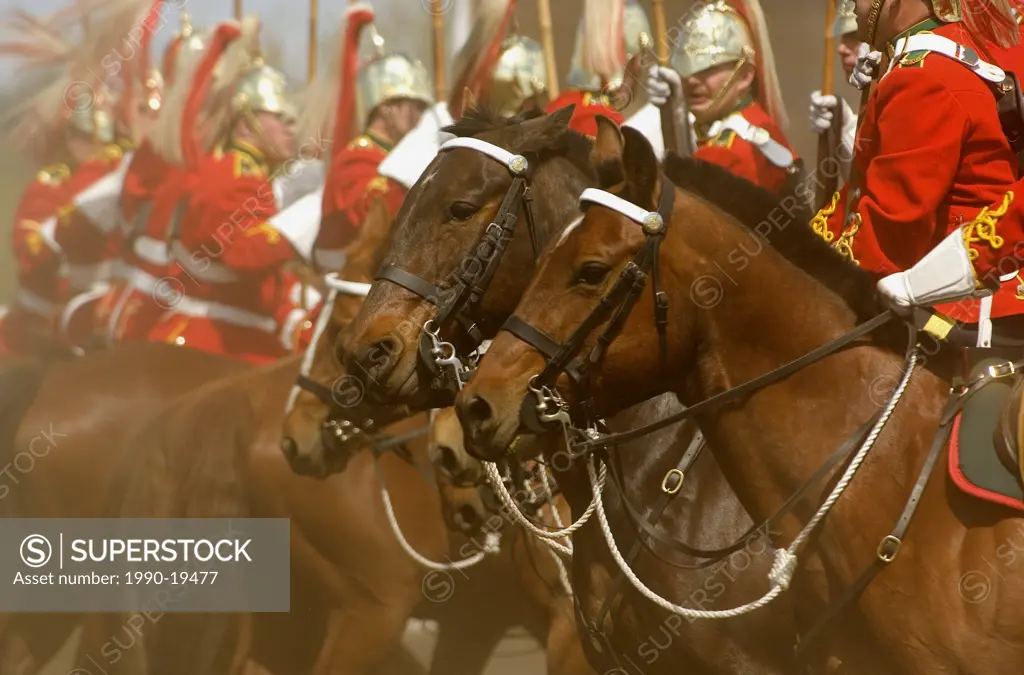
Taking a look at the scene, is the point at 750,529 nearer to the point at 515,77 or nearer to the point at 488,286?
the point at 488,286

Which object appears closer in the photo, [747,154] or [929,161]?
→ [929,161]

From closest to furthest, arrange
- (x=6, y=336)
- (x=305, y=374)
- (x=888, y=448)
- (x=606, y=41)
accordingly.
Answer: (x=888, y=448), (x=305, y=374), (x=606, y=41), (x=6, y=336)

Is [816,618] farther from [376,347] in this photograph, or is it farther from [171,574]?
[171,574]

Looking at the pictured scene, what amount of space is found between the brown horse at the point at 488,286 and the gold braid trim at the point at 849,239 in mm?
734

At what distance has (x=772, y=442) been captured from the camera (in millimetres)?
3318

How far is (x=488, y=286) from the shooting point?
4.07m

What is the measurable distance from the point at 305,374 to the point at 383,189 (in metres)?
1.40

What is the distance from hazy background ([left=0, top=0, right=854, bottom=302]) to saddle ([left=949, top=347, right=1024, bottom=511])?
446cm

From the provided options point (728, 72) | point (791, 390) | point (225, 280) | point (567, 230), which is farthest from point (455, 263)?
point (225, 280)

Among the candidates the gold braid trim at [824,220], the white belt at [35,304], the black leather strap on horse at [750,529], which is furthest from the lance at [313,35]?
the black leather strap on horse at [750,529]

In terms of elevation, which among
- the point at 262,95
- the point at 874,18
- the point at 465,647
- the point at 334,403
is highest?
the point at 874,18

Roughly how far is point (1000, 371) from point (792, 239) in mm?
566

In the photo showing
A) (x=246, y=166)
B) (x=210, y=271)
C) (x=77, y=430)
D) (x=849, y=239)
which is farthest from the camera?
(x=246, y=166)

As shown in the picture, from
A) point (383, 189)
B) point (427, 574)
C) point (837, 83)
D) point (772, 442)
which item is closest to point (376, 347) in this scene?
point (772, 442)
